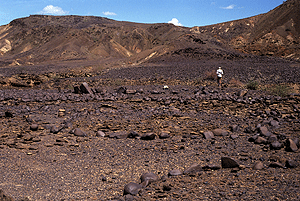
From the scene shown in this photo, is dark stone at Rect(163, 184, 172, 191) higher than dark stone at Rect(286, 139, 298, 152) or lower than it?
lower

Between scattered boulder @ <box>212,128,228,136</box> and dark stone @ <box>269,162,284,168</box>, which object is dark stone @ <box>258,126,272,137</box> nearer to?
scattered boulder @ <box>212,128,228,136</box>

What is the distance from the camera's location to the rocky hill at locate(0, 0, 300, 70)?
102 ft

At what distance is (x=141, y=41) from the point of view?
53656 millimetres

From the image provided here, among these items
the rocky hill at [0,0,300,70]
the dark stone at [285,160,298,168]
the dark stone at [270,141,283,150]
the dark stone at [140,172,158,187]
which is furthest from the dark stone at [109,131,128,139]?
the rocky hill at [0,0,300,70]

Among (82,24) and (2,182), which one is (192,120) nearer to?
(2,182)

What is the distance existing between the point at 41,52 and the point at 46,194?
Result: 47868 millimetres

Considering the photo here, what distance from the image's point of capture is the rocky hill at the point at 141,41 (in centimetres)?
3111

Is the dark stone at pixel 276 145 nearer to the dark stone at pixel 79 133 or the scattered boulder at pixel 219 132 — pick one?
the scattered boulder at pixel 219 132

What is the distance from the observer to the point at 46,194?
12.0ft

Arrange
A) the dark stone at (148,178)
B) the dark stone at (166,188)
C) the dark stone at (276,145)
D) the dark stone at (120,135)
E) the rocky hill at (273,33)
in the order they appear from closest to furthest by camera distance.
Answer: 1. the dark stone at (166,188)
2. the dark stone at (148,178)
3. the dark stone at (276,145)
4. the dark stone at (120,135)
5. the rocky hill at (273,33)

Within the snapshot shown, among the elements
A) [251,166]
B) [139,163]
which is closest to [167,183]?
[139,163]

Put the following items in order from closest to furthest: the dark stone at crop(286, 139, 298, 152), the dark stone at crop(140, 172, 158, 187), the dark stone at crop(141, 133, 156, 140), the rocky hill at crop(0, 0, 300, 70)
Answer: the dark stone at crop(140, 172, 158, 187) → the dark stone at crop(286, 139, 298, 152) → the dark stone at crop(141, 133, 156, 140) → the rocky hill at crop(0, 0, 300, 70)

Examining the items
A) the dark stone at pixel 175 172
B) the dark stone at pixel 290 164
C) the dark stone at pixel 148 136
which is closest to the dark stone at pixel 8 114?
the dark stone at pixel 148 136

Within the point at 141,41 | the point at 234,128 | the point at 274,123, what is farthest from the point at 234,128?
the point at 141,41
